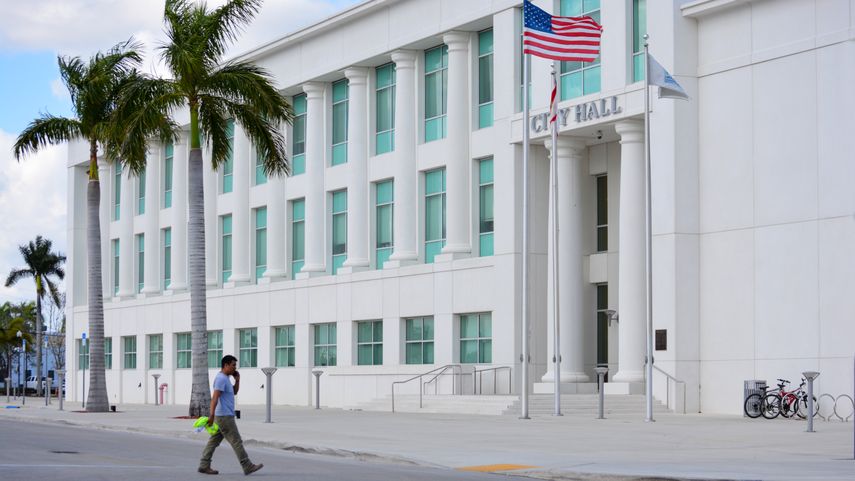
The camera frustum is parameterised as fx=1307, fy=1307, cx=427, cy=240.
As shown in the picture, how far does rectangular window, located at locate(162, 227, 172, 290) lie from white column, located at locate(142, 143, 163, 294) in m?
0.32

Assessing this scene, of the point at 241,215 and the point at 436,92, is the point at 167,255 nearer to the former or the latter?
the point at 241,215

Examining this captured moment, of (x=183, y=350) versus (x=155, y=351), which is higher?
(x=183, y=350)

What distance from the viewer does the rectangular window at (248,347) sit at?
57938 mm

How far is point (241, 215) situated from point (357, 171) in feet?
30.6

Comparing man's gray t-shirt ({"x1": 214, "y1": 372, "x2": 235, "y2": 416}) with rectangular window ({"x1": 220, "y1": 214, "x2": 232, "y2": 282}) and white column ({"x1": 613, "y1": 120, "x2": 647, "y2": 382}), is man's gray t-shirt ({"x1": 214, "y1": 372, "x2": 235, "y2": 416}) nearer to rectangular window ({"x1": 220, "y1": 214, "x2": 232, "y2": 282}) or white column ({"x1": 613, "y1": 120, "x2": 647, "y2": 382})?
white column ({"x1": 613, "y1": 120, "x2": 647, "y2": 382})

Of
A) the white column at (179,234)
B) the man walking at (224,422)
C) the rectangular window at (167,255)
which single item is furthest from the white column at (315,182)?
the man walking at (224,422)

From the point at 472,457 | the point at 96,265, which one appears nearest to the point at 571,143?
the point at 96,265

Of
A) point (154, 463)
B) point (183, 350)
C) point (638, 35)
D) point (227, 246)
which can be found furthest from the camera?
point (183, 350)

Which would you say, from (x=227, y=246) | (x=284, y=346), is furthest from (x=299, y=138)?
(x=284, y=346)

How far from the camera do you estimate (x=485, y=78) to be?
153 feet

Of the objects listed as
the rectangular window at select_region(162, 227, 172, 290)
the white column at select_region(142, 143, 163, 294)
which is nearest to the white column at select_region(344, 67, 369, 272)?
the rectangular window at select_region(162, 227, 172, 290)

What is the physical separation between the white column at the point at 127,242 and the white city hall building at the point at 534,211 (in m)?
5.90

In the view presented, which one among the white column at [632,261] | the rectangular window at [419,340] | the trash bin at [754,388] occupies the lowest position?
the trash bin at [754,388]

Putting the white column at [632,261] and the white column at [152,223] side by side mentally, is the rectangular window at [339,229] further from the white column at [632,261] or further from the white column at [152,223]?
the white column at [152,223]
